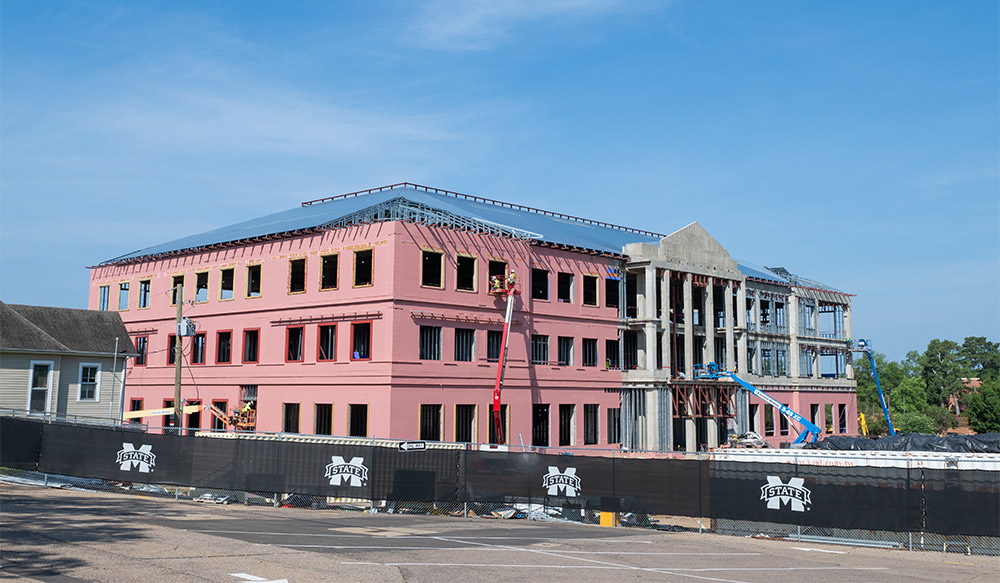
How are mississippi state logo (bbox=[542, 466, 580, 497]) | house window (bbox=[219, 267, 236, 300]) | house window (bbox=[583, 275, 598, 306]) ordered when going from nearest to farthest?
mississippi state logo (bbox=[542, 466, 580, 497])
house window (bbox=[219, 267, 236, 300])
house window (bbox=[583, 275, 598, 306])

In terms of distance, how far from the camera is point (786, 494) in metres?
22.4

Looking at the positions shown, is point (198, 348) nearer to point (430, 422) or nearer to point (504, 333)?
point (430, 422)

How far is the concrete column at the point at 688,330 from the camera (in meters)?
54.5

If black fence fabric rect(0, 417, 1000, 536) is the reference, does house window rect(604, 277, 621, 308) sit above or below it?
above

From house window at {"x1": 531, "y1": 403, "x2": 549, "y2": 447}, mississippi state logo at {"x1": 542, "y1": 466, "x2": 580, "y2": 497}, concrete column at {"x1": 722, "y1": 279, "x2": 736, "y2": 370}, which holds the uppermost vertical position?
concrete column at {"x1": 722, "y1": 279, "x2": 736, "y2": 370}

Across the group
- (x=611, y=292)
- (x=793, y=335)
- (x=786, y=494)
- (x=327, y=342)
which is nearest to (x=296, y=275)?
(x=327, y=342)

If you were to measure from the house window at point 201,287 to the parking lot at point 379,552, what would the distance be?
90.7 ft

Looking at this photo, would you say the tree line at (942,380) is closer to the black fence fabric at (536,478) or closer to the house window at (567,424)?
the house window at (567,424)

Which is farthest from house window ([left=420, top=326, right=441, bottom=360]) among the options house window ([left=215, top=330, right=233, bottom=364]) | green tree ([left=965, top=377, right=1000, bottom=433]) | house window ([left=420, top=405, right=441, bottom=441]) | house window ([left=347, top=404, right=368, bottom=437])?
green tree ([left=965, top=377, right=1000, bottom=433])

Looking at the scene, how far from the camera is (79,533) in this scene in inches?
741

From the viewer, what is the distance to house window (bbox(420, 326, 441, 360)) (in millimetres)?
42875

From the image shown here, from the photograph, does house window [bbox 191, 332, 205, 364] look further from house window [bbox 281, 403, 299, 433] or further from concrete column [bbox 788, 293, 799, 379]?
concrete column [bbox 788, 293, 799, 379]

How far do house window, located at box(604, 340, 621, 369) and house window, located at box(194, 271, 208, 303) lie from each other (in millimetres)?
24616

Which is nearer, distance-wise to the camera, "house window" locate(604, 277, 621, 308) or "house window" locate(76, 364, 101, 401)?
"house window" locate(76, 364, 101, 401)
